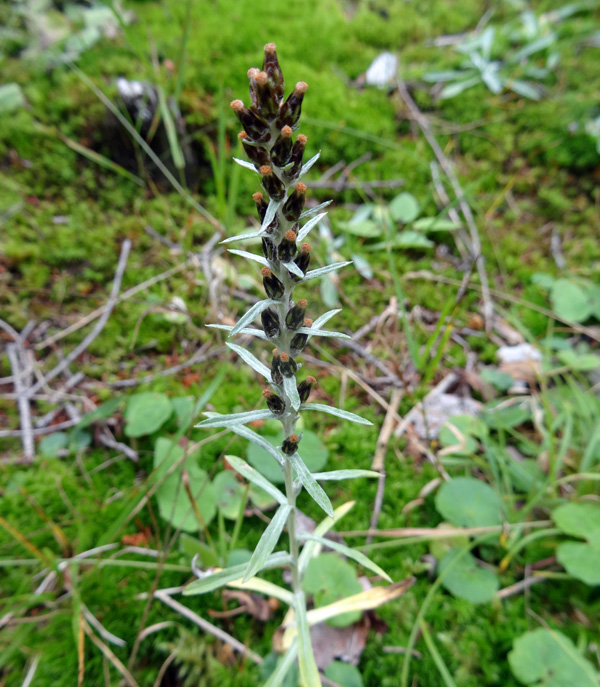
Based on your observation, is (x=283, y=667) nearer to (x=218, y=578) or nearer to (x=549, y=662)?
(x=218, y=578)

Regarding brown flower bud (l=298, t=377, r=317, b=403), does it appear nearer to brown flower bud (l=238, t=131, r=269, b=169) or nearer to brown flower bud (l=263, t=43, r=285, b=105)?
brown flower bud (l=238, t=131, r=269, b=169)

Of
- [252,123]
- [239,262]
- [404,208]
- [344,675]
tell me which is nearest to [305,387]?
[252,123]

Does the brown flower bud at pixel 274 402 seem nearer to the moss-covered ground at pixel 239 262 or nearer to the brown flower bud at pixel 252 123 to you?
the brown flower bud at pixel 252 123

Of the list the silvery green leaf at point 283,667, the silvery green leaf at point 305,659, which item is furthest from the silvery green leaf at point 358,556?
the silvery green leaf at point 283,667

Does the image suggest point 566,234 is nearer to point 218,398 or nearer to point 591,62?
point 591,62

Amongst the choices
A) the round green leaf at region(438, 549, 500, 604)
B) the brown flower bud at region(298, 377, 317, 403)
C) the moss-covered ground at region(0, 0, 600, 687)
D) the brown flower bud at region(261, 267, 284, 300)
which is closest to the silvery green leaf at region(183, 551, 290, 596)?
the moss-covered ground at region(0, 0, 600, 687)

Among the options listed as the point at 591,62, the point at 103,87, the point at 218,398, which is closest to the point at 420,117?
the point at 591,62
